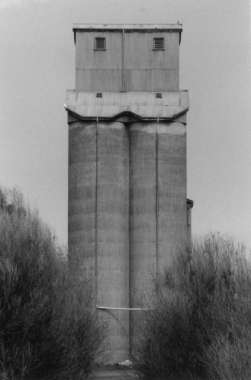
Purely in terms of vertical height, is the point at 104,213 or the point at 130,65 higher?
the point at 130,65

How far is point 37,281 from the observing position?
33.1 metres

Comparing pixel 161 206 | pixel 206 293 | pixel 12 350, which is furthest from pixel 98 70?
pixel 12 350

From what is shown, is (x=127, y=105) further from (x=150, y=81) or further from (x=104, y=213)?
(x=104, y=213)

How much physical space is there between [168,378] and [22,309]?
9640 millimetres

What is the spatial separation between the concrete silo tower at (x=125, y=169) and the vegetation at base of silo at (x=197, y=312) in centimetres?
1002

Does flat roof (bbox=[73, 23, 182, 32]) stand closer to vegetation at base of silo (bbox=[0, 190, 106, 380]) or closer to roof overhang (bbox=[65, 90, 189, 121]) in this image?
roof overhang (bbox=[65, 90, 189, 121])

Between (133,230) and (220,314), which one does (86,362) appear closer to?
(220,314)

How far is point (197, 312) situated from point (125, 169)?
663 inches

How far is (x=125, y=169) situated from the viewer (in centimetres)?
5441

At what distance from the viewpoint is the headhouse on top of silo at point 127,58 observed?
55.9 meters

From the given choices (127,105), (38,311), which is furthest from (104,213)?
(38,311)

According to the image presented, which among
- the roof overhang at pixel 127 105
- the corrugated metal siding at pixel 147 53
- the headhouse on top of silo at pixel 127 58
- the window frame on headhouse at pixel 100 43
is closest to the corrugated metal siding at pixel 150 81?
the headhouse on top of silo at pixel 127 58

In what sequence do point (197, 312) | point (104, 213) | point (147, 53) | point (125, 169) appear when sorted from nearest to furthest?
point (197, 312)
point (104, 213)
point (125, 169)
point (147, 53)

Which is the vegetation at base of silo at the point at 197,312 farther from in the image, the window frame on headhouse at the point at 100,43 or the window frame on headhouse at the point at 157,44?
the window frame on headhouse at the point at 100,43
